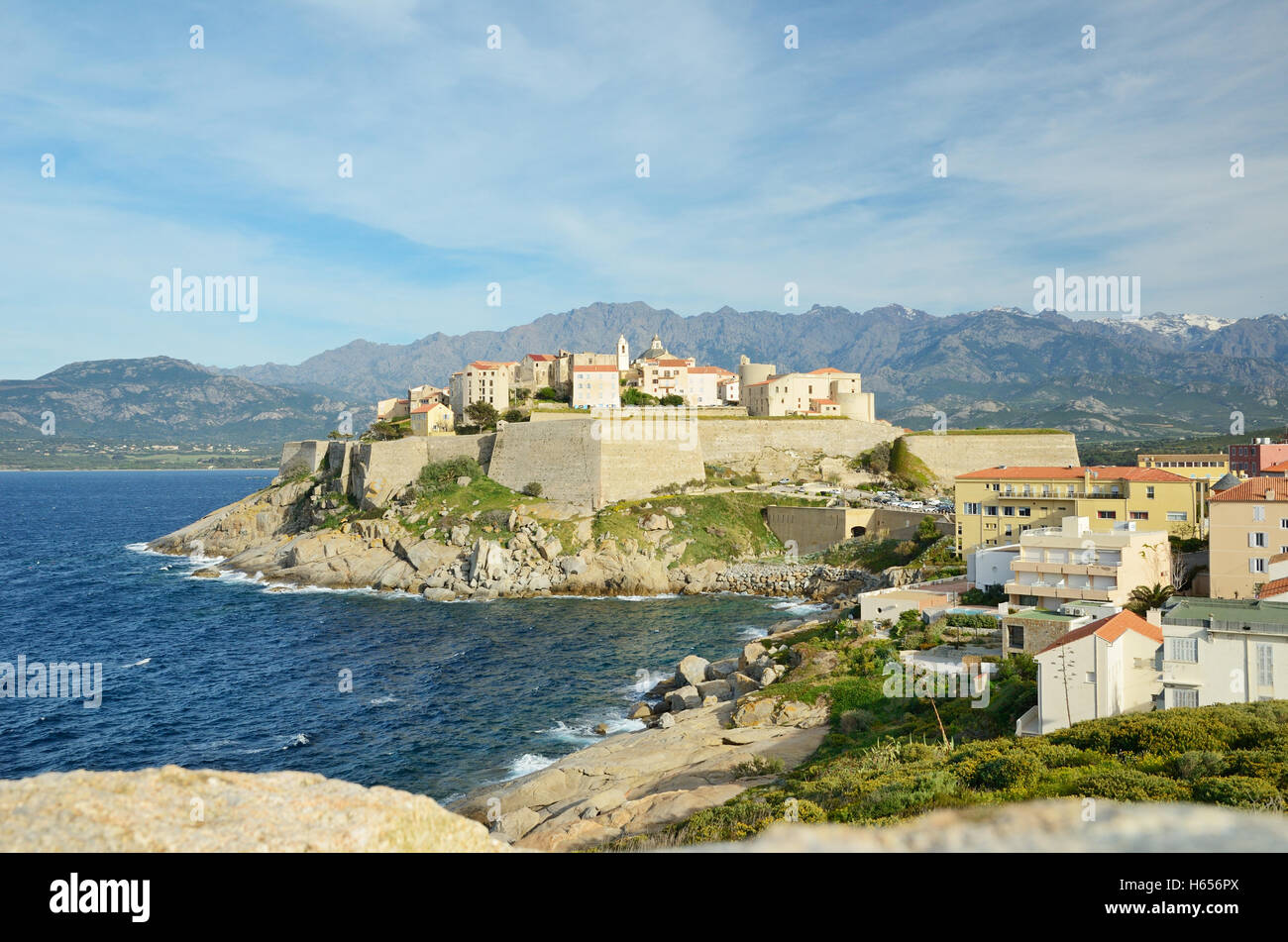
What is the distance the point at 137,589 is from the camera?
5141 cm

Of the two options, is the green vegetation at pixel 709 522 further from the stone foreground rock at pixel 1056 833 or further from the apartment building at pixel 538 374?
the stone foreground rock at pixel 1056 833

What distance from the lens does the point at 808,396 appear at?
243 ft

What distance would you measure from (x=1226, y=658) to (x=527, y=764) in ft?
58.7

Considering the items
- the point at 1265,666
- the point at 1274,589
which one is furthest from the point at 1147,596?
the point at 1265,666

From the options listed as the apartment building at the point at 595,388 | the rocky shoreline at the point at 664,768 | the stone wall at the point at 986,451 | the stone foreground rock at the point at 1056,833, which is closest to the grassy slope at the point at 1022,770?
the stone foreground rock at the point at 1056,833

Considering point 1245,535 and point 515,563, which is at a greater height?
point 1245,535

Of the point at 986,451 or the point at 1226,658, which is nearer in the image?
the point at 1226,658

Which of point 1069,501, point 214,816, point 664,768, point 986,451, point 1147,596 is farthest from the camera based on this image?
point 986,451

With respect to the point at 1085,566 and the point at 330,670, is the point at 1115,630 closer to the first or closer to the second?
the point at 1085,566

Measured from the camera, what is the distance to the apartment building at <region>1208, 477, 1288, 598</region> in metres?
26.7
